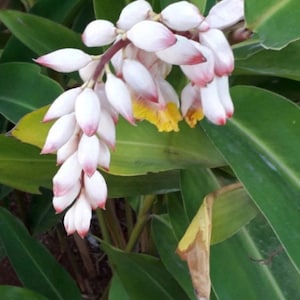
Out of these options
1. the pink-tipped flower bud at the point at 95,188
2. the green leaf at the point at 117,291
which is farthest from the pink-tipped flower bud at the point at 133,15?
the green leaf at the point at 117,291

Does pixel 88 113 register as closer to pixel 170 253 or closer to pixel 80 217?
pixel 80 217

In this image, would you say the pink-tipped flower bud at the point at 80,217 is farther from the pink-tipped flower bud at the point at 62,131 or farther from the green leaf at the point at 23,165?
the green leaf at the point at 23,165

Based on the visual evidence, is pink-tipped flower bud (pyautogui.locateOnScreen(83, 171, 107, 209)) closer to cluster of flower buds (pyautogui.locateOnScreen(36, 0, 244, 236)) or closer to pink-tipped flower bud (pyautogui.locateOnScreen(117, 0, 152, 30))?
cluster of flower buds (pyautogui.locateOnScreen(36, 0, 244, 236))

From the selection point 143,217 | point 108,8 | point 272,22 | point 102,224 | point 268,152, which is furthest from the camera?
point 102,224

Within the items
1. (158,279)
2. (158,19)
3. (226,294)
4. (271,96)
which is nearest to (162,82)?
(158,19)

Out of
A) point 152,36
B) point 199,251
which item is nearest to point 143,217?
point 199,251

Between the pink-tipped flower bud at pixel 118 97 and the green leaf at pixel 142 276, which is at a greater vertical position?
the pink-tipped flower bud at pixel 118 97
